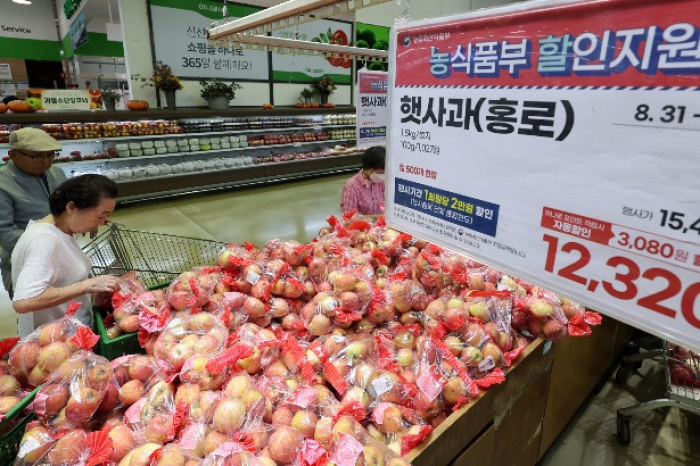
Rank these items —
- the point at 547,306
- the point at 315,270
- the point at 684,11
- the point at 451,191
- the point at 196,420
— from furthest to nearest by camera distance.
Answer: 1. the point at 315,270
2. the point at 547,306
3. the point at 196,420
4. the point at 451,191
5. the point at 684,11

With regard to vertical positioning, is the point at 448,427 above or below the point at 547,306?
below

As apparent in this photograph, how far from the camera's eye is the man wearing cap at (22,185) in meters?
2.82

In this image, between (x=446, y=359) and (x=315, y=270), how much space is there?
85 centimetres

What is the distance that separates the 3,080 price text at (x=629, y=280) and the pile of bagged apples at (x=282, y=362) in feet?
2.21

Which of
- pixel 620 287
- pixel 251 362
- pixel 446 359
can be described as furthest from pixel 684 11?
pixel 251 362

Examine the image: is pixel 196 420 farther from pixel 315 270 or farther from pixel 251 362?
pixel 315 270

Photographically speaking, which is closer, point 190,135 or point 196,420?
point 196,420

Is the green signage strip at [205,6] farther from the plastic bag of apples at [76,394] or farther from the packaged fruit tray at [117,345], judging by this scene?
the plastic bag of apples at [76,394]

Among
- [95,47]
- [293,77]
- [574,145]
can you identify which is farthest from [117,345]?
[95,47]

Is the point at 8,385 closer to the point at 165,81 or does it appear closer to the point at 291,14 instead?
the point at 291,14

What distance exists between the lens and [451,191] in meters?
1.12

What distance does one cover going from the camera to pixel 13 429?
121cm

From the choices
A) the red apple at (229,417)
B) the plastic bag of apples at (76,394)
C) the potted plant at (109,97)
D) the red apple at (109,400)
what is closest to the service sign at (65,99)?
the potted plant at (109,97)

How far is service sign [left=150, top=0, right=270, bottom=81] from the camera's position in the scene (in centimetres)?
789
